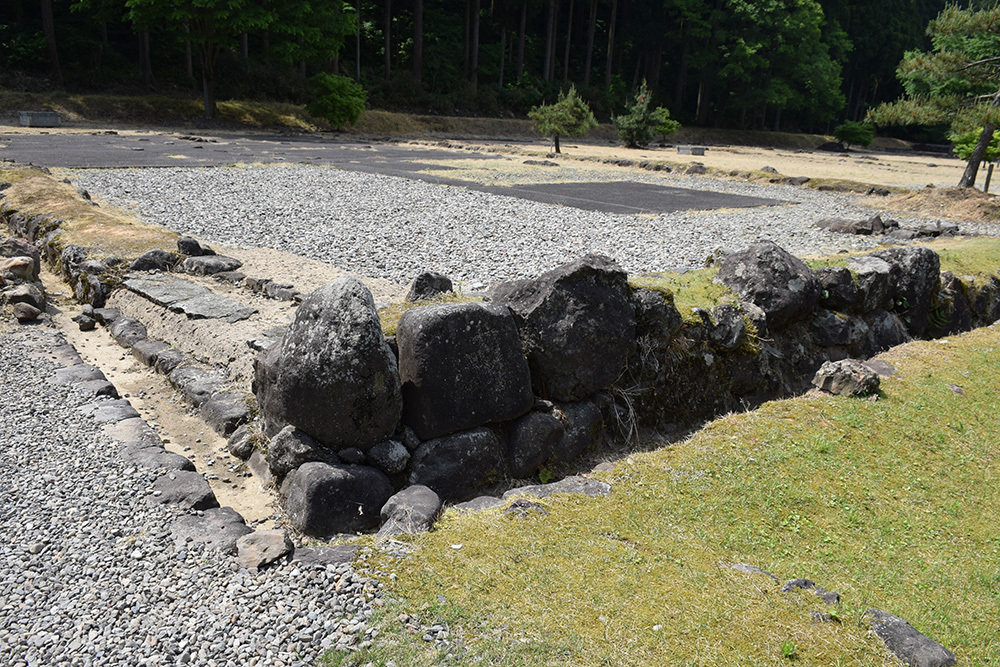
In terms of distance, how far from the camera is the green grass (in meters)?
2.92

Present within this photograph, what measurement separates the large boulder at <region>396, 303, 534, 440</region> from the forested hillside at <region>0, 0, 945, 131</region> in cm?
2892

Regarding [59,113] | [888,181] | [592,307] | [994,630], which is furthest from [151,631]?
[59,113]

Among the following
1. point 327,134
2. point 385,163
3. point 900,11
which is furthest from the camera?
point 900,11

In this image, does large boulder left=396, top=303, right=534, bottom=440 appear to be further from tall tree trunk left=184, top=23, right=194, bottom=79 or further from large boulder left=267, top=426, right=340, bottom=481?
tall tree trunk left=184, top=23, right=194, bottom=79

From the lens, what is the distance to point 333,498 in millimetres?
3939

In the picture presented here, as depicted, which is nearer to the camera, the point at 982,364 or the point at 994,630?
the point at 994,630

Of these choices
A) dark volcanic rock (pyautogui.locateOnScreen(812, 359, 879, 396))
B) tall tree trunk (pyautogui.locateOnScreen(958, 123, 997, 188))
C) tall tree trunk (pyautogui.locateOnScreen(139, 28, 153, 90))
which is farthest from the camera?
tall tree trunk (pyautogui.locateOnScreen(139, 28, 153, 90))

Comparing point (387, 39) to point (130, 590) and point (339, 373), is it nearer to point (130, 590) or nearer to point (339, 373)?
point (339, 373)

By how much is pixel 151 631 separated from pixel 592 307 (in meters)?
3.27

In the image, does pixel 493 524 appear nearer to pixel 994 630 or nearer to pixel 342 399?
pixel 342 399

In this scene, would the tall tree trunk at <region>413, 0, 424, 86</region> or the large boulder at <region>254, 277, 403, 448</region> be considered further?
the tall tree trunk at <region>413, 0, 424, 86</region>

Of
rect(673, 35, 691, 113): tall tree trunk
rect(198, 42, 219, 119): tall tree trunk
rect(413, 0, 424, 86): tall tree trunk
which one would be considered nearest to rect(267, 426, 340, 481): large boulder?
rect(198, 42, 219, 119): tall tree trunk

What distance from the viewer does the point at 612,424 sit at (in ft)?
17.5

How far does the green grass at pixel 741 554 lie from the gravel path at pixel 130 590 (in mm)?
358
